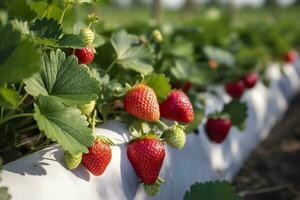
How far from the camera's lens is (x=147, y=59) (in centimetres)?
214

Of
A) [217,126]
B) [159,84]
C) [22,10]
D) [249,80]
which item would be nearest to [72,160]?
[159,84]

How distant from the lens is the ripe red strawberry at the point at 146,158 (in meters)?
1.71

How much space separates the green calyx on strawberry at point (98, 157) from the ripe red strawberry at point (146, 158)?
0.45 feet

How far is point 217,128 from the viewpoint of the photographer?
8.18 ft

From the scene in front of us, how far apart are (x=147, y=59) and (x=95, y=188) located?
688mm

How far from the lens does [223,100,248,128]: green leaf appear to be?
8.32 ft

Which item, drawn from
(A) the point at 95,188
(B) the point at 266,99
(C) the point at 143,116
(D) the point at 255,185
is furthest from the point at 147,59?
(B) the point at 266,99

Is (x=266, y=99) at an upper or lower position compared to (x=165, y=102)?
lower

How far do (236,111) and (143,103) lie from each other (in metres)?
0.82

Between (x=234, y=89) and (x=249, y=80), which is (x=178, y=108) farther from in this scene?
(x=249, y=80)

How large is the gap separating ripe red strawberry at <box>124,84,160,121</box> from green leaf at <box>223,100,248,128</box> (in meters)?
0.76

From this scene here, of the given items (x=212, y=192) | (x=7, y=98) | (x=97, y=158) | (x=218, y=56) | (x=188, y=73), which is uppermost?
(x=7, y=98)

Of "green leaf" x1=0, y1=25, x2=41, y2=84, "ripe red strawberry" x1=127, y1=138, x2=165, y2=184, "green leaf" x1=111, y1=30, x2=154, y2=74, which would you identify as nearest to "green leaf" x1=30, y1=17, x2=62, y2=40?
"green leaf" x1=0, y1=25, x2=41, y2=84

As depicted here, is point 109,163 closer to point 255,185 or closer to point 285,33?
point 255,185
